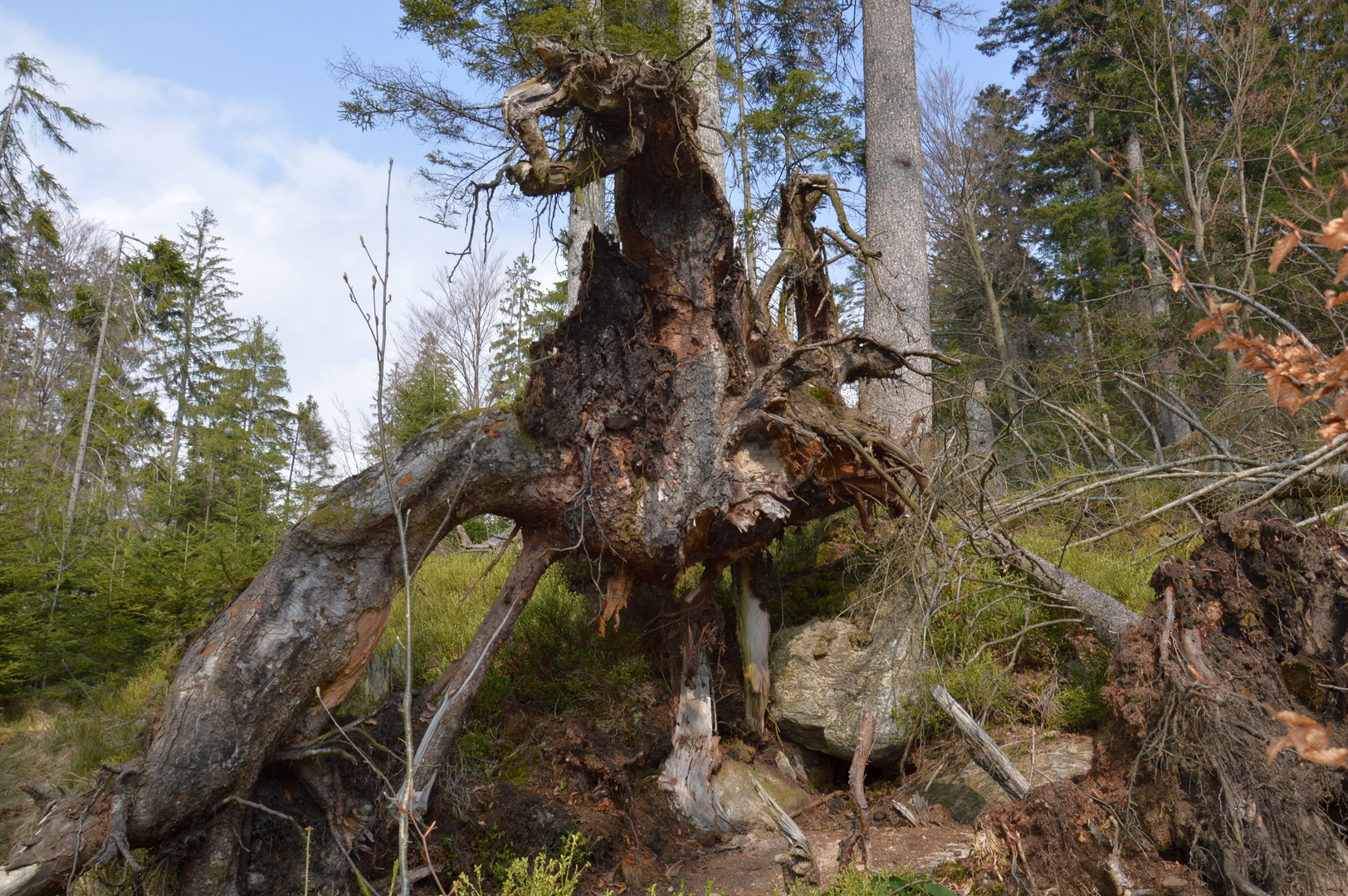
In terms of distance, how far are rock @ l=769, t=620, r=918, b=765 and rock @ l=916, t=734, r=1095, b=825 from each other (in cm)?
41

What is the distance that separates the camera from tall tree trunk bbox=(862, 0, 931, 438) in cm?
798

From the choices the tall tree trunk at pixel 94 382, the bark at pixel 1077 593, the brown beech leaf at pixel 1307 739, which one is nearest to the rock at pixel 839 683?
the bark at pixel 1077 593

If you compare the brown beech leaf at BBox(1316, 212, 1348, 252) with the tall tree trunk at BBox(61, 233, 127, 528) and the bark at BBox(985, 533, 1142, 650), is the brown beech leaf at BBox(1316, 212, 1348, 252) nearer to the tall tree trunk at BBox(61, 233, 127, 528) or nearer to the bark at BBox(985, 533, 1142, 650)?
the bark at BBox(985, 533, 1142, 650)

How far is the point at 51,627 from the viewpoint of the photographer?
6.79 meters

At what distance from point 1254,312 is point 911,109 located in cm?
618

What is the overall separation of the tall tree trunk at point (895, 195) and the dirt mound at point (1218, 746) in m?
4.32

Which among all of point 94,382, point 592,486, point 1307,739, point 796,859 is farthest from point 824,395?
point 94,382

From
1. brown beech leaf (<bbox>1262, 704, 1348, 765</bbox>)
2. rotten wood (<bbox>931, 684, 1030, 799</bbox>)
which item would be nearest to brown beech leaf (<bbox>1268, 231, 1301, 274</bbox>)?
brown beech leaf (<bbox>1262, 704, 1348, 765</bbox>)

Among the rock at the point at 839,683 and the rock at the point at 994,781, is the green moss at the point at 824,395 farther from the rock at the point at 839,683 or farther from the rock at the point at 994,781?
the rock at the point at 994,781

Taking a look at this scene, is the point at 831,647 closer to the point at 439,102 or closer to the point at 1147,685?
the point at 1147,685

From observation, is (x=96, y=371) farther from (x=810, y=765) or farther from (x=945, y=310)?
(x=945, y=310)

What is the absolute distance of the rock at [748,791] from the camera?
515 cm

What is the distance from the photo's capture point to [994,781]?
14.8ft

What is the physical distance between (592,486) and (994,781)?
3304mm
